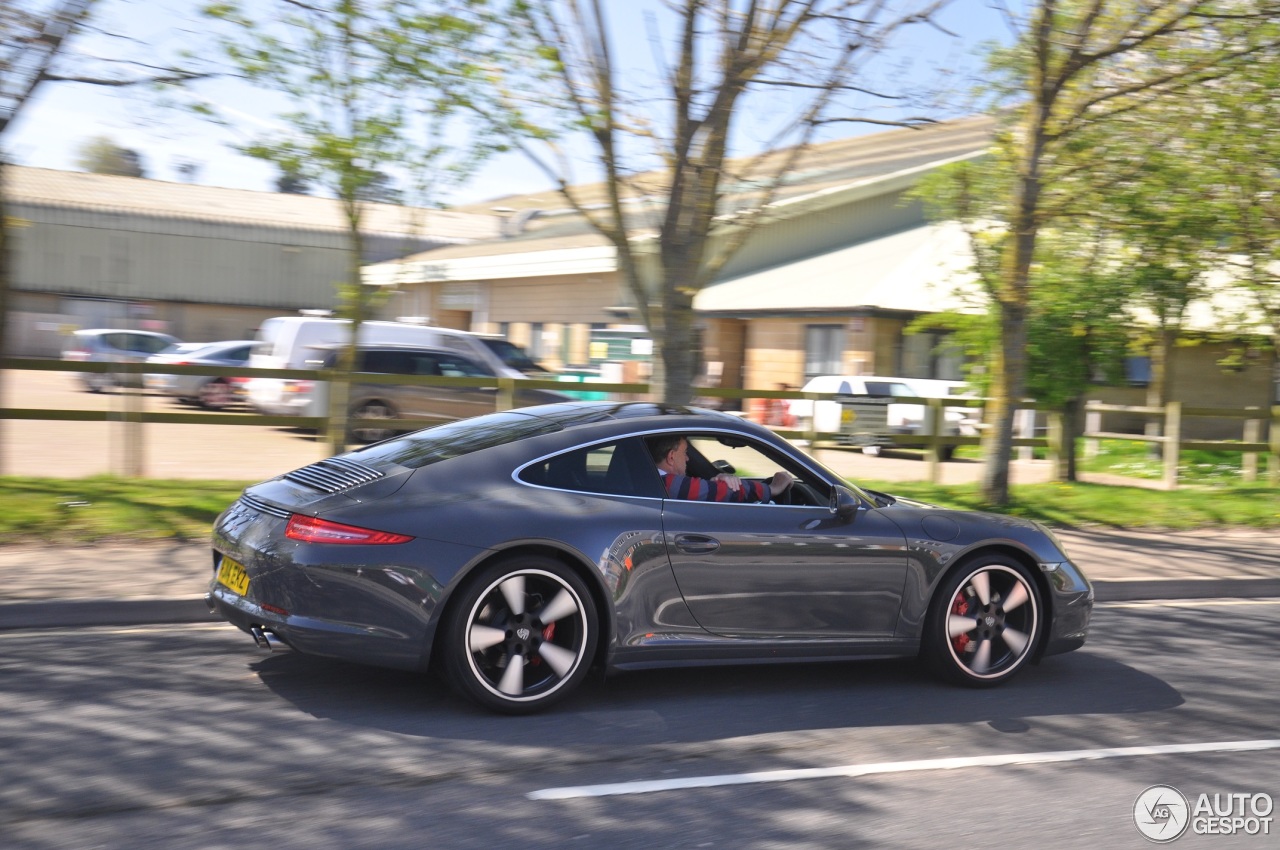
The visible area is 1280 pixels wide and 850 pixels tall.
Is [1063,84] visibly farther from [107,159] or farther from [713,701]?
[107,159]

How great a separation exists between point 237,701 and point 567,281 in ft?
102

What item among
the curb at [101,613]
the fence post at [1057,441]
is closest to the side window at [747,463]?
the curb at [101,613]

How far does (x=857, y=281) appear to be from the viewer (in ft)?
96.0

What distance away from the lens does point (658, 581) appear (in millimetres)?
5547

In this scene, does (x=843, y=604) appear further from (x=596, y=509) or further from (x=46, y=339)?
(x=46, y=339)

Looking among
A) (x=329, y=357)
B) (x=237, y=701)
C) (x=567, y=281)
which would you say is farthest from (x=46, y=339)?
(x=237, y=701)

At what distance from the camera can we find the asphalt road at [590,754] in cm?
416

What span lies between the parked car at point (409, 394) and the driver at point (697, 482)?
7474 mm

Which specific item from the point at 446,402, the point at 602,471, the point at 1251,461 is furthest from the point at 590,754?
the point at 1251,461

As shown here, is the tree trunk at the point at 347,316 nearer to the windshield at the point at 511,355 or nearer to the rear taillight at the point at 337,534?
the rear taillight at the point at 337,534

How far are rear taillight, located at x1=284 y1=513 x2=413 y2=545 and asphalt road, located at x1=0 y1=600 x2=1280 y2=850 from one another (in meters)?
0.79

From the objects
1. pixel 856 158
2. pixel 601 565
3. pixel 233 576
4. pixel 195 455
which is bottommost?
pixel 195 455

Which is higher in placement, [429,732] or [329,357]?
[329,357]

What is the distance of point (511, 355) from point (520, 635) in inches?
642
